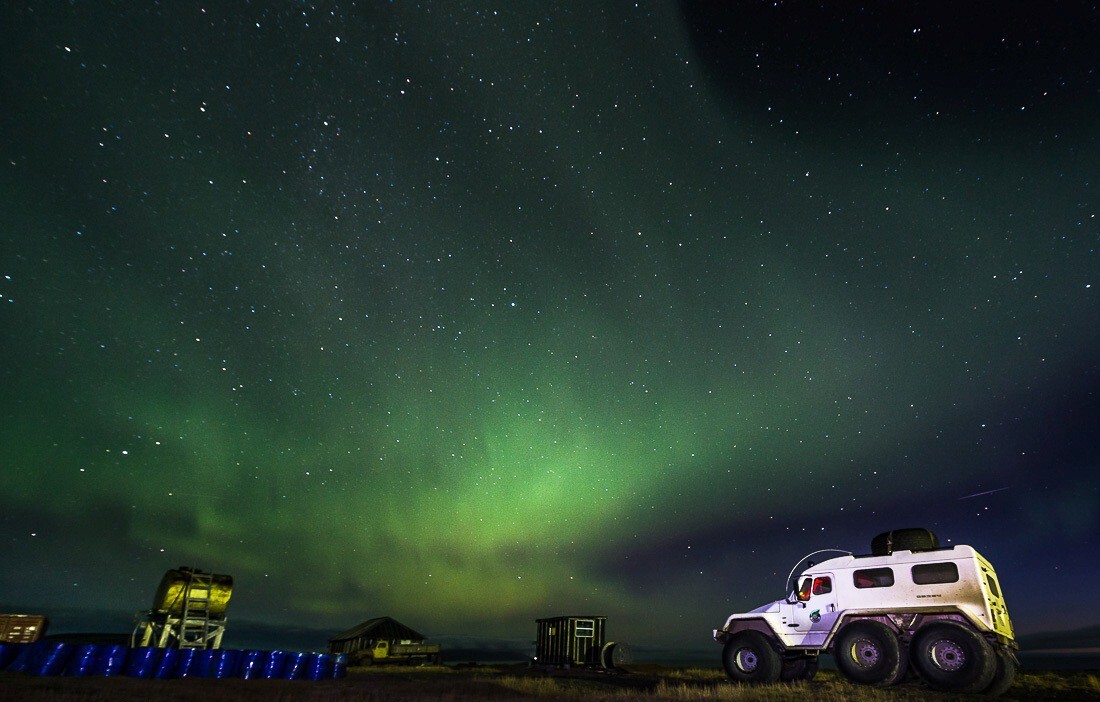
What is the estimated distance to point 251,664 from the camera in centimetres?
2342

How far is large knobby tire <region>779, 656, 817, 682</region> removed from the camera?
61.5ft

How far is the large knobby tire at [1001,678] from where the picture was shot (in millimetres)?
14266

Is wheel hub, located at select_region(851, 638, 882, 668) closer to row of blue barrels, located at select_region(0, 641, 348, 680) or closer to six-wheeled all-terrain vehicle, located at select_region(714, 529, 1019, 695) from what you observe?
six-wheeled all-terrain vehicle, located at select_region(714, 529, 1019, 695)

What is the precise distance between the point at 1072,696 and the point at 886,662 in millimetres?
4351

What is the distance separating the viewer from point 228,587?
31625mm

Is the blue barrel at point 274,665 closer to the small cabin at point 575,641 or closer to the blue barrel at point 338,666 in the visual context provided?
the blue barrel at point 338,666

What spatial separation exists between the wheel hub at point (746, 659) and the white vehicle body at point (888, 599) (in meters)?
0.67

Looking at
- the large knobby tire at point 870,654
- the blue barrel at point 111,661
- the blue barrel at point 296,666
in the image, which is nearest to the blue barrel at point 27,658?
the blue barrel at point 111,661

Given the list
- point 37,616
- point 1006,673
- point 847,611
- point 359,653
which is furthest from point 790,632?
point 37,616

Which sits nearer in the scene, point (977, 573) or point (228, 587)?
point (977, 573)

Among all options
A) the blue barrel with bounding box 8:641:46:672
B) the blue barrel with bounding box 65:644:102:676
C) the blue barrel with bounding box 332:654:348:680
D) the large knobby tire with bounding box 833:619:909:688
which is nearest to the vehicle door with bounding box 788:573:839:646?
the large knobby tire with bounding box 833:619:909:688

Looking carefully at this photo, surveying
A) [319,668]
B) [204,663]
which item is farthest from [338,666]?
[204,663]

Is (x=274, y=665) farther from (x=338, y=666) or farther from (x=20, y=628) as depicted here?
(x=20, y=628)

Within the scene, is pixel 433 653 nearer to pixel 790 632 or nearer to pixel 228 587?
pixel 228 587
